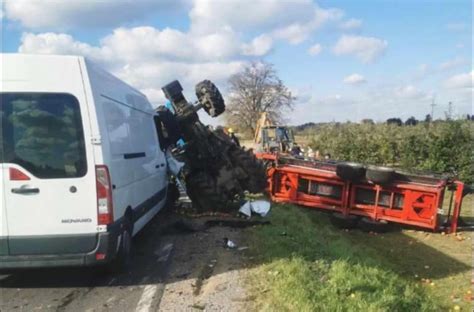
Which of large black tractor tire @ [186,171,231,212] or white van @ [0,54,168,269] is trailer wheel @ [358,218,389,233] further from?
white van @ [0,54,168,269]

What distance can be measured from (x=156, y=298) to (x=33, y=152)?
210cm

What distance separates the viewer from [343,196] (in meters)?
12.3

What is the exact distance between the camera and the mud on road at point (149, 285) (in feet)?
17.0

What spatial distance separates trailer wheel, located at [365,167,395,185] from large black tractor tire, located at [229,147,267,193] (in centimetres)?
257

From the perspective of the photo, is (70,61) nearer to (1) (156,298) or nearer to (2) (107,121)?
(2) (107,121)

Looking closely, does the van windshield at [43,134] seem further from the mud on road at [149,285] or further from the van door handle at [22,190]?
the mud on road at [149,285]

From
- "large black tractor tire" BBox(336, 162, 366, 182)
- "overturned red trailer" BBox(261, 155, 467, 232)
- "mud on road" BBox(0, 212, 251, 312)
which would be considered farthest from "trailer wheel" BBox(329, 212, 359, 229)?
"mud on road" BBox(0, 212, 251, 312)

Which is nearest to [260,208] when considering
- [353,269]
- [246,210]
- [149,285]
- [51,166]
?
[246,210]

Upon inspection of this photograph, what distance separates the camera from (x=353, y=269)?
6.31 meters

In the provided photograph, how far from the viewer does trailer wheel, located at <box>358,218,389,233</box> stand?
457 inches

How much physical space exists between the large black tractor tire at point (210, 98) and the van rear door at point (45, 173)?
17.1ft

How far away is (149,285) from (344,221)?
7.21 meters

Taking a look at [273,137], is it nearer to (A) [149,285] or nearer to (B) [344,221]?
(B) [344,221]

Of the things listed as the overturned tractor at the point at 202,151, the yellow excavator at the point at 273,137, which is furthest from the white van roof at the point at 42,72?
the yellow excavator at the point at 273,137
